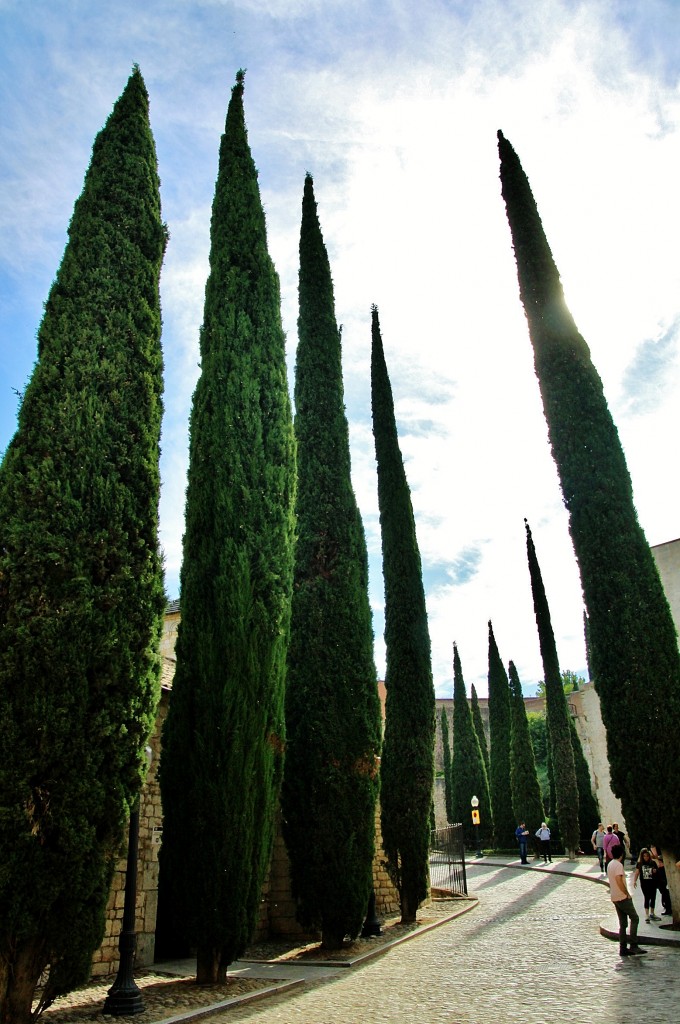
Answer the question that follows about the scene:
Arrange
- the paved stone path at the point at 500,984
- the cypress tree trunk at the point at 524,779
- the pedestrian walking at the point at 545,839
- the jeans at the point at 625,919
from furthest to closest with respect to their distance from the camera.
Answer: the cypress tree trunk at the point at 524,779, the pedestrian walking at the point at 545,839, the jeans at the point at 625,919, the paved stone path at the point at 500,984

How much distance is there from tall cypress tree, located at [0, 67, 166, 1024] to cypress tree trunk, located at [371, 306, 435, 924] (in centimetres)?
878

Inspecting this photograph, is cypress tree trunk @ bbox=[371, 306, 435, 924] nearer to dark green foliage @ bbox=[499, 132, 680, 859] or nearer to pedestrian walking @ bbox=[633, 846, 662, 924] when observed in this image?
pedestrian walking @ bbox=[633, 846, 662, 924]

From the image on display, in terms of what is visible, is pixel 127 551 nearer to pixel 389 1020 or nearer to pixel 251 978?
pixel 389 1020

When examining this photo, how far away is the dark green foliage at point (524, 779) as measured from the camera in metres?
27.2

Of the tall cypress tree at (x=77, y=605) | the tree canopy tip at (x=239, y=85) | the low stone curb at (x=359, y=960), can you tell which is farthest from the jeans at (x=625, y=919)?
the tree canopy tip at (x=239, y=85)

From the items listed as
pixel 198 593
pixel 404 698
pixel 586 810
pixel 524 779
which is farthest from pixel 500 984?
pixel 586 810

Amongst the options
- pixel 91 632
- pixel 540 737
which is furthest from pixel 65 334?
pixel 540 737

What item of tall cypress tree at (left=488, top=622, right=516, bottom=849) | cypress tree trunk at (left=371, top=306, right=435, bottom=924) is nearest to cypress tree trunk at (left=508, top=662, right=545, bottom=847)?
tall cypress tree at (left=488, top=622, right=516, bottom=849)

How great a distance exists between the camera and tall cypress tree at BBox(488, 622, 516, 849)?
3133cm

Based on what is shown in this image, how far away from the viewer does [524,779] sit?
90.7 feet

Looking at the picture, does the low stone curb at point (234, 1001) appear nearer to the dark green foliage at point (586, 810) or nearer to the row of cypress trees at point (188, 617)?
the row of cypress trees at point (188, 617)

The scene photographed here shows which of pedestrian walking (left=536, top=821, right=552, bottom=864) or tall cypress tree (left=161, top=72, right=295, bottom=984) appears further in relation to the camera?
pedestrian walking (left=536, top=821, right=552, bottom=864)

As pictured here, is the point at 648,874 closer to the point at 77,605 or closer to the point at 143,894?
the point at 143,894

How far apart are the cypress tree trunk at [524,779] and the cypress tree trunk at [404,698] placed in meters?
16.2
